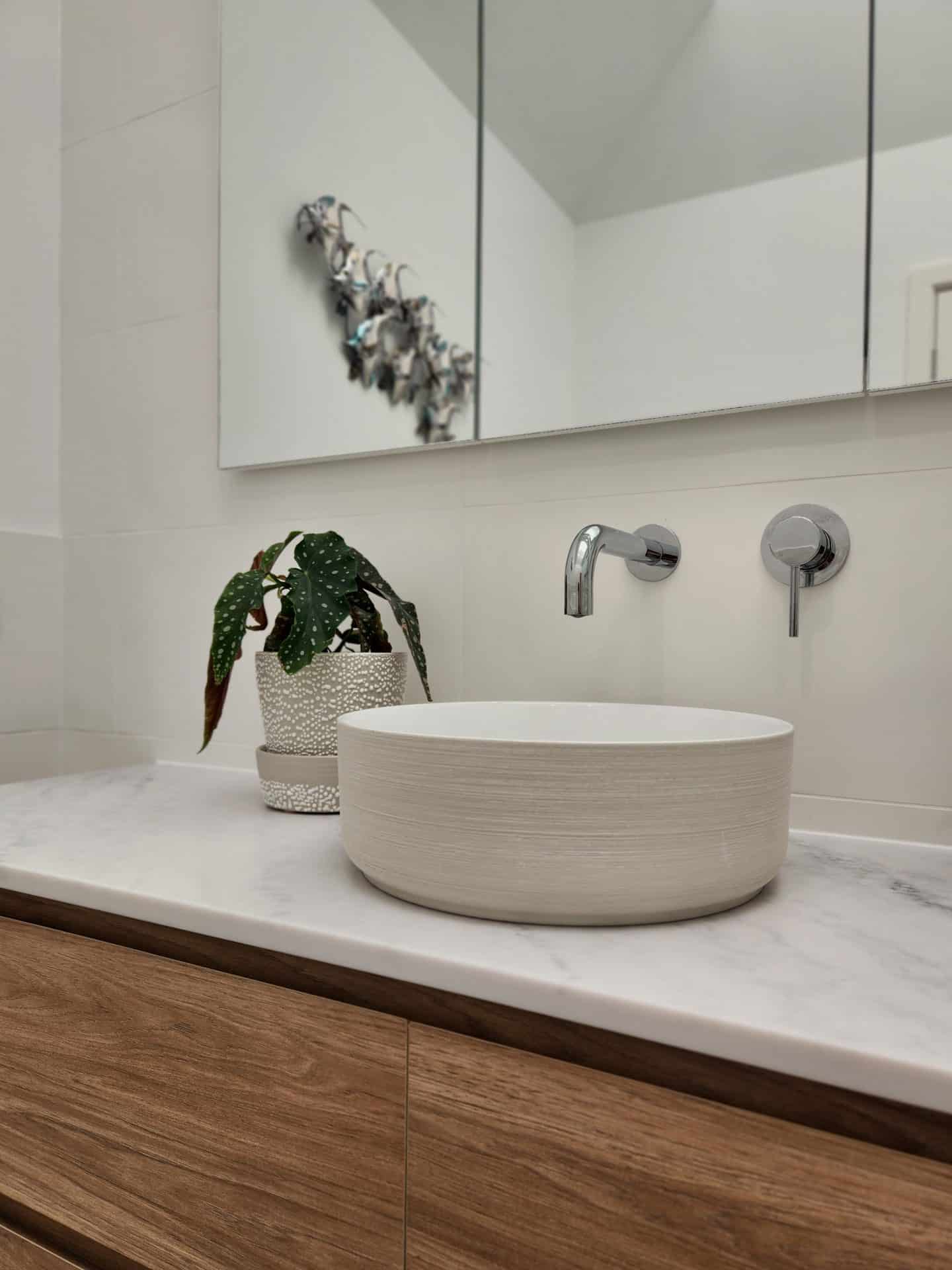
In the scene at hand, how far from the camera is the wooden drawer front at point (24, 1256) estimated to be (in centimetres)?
74

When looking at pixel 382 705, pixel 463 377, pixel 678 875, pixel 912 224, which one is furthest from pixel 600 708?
pixel 912 224

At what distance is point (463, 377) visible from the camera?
3.79 ft

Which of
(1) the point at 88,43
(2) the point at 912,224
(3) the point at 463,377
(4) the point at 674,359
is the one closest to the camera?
(2) the point at 912,224

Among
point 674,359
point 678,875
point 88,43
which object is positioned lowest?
point 678,875

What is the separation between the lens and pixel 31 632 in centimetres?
153

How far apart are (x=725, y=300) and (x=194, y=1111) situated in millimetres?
932

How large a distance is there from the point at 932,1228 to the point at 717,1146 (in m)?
0.10

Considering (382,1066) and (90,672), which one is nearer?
(382,1066)

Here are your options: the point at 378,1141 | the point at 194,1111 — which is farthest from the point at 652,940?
the point at 194,1111

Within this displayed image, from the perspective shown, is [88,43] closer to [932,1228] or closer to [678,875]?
[678,875]

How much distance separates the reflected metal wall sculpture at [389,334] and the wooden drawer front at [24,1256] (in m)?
0.93

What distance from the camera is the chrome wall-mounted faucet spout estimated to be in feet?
2.68

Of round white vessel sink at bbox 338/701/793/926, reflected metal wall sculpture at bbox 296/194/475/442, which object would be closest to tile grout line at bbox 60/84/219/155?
reflected metal wall sculpture at bbox 296/194/475/442

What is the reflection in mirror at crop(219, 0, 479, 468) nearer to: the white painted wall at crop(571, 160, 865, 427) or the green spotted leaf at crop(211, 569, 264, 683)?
the white painted wall at crop(571, 160, 865, 427)
